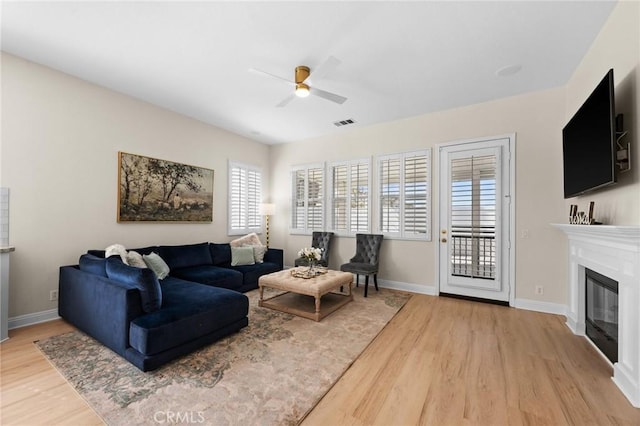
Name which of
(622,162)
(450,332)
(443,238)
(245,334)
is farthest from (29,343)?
(622,162)

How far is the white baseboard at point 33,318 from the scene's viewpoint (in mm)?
3023

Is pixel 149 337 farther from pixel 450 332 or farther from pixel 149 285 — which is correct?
pixel 450 332

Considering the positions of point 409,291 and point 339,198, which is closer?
point 409,291

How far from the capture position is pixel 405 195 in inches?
192

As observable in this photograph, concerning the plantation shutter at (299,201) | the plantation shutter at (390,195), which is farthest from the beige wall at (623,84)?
the plantation shutter at (299,201)

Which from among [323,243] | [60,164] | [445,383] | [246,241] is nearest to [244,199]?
[246,241]

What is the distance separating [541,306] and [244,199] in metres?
5.56

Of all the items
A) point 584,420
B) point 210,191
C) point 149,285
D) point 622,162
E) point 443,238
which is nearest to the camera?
point 584,420

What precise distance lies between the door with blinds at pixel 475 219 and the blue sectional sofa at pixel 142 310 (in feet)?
11.1

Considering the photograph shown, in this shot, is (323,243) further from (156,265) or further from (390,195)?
(156,265)

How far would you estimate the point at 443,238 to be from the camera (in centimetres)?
450

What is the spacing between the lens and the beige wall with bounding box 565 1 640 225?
2.07m

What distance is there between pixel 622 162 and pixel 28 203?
6002 mm

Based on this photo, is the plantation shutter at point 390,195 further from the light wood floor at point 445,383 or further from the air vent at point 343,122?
the light wood floor at point 445,383
